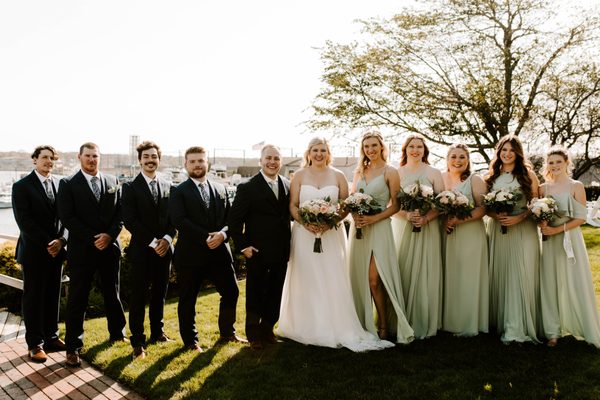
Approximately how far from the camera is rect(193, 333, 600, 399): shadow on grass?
16.4 ft

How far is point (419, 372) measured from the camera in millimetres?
5492

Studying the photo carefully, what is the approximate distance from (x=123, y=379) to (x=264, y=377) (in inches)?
62.1

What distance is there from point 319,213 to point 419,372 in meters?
2.12

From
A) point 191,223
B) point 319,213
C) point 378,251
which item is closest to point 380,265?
point 378,251

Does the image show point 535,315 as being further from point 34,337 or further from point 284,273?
point 34,337

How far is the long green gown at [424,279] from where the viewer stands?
6684mm

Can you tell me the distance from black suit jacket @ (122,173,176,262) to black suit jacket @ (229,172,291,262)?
2.96ft

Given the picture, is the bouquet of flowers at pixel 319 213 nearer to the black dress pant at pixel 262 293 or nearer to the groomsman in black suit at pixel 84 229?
the black dress pant at pixel 262 293

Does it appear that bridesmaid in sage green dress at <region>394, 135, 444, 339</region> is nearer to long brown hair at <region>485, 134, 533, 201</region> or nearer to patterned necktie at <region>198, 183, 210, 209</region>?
long brown hair at <region>485, 134, 533, 201</region>

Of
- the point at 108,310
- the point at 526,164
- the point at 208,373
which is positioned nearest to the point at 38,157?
the point at 108,310

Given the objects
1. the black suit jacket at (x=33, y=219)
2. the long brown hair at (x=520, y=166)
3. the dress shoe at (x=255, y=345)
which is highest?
the long brown hair at (x=520, y=166)

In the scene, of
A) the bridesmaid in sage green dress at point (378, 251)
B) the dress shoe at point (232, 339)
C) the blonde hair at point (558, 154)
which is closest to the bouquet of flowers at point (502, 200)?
the blonde hair at point (558, 154)

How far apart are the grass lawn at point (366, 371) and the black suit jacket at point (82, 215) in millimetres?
1354

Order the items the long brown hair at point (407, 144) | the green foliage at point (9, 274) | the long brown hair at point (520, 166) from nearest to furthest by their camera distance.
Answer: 1. the long brown hair at point (520, 166)
2. the long brown hair at point (407, 144)
3. the green foliage at point (9, 274)
